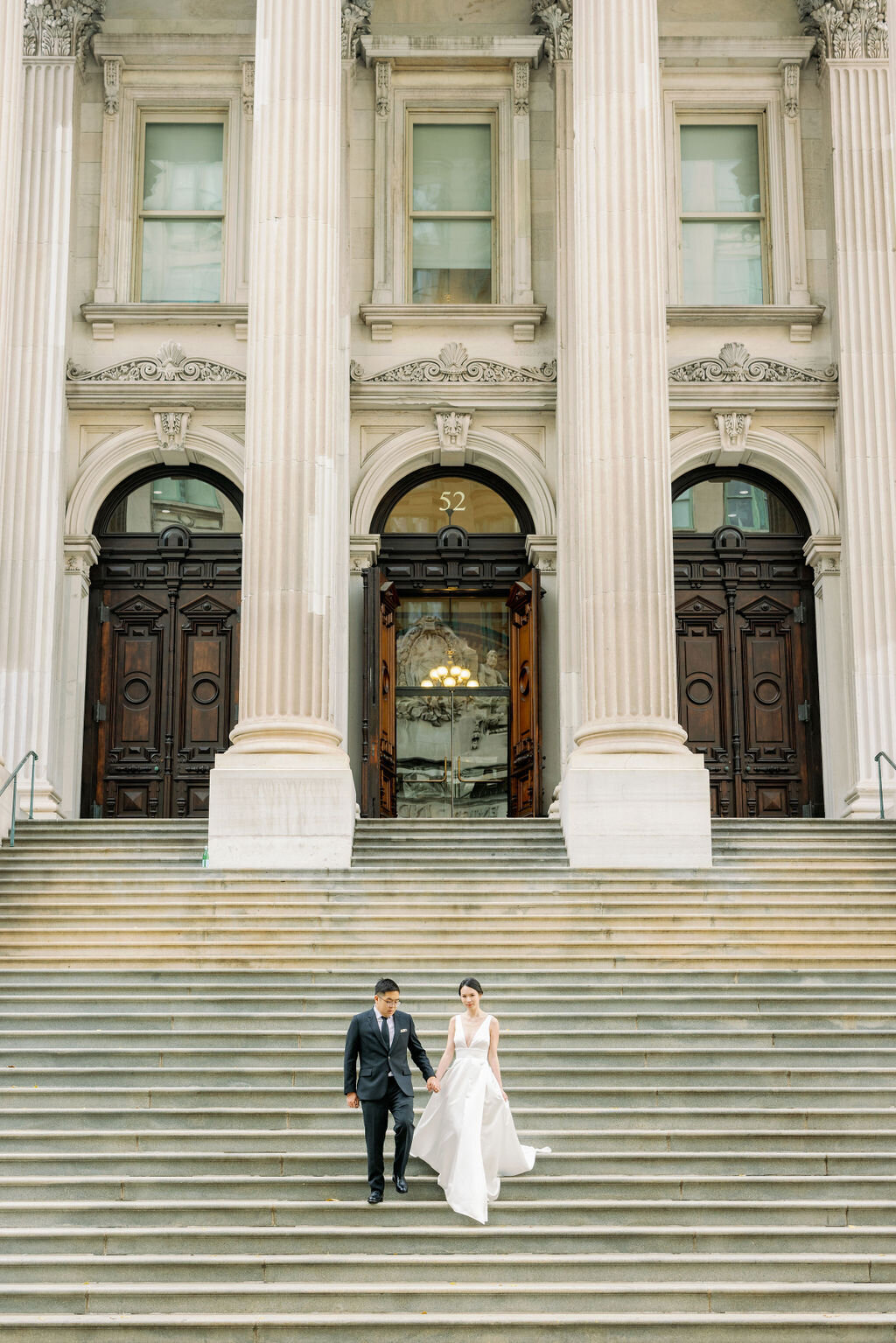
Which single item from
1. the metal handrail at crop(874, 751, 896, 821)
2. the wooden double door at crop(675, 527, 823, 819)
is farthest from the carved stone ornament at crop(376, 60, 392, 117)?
the metal handrail at crop(874, 751, 896, 821)

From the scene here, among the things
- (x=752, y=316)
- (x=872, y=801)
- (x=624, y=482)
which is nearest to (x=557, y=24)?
(x=752, y=316)

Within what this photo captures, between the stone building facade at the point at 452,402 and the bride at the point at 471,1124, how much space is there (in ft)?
34.4

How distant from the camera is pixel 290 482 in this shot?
60.4ft

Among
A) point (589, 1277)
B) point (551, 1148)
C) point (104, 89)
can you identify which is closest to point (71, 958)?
point (551, 1148)

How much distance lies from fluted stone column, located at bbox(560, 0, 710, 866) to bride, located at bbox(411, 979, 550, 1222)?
20.7 feet

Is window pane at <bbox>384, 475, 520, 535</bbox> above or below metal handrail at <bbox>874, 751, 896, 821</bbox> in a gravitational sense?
above

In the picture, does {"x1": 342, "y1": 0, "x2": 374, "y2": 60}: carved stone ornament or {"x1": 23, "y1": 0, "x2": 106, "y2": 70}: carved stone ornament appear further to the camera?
{"x1": 23, "y1": 0, "x2": 106, "y2": 70}: carved stone ornament

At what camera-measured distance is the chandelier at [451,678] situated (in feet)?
77.4

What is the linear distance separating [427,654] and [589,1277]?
13.9 meters

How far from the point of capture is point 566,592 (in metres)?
22.1

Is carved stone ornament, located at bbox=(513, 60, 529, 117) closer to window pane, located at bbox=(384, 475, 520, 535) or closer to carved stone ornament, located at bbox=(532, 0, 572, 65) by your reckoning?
carved stone ornament, located at bbox=(532, 0, 572, 65)

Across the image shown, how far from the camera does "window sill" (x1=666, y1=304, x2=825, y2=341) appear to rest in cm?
2308

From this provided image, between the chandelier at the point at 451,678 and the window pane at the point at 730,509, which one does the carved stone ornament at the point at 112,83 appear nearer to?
the chandelier at the point at 451,678

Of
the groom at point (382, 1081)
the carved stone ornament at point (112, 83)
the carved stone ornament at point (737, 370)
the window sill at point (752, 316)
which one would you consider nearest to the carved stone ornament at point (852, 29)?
the window sill at point (752, 316)
